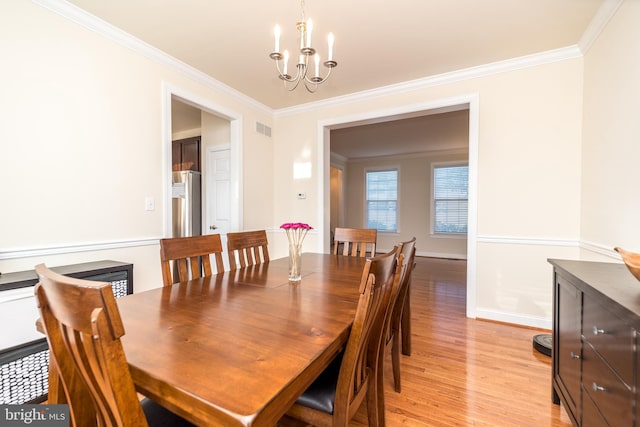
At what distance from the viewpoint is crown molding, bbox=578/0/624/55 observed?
6.49 ft

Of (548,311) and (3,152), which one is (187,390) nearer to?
(3,152)

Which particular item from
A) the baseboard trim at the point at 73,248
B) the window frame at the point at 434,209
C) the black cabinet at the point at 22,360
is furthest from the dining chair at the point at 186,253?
the window frame at the point at 434,209

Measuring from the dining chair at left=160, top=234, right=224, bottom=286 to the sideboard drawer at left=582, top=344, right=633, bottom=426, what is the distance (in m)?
1.95

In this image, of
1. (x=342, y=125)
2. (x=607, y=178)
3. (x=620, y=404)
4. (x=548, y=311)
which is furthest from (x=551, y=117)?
(x=620, y=404)

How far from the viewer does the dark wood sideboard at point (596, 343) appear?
926mm

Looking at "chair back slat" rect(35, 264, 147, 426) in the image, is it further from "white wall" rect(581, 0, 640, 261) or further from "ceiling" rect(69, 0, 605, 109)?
"white wall" rect(581, 0, 640, 261)

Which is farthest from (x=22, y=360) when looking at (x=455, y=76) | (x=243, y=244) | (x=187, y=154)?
(x=455, y=76)

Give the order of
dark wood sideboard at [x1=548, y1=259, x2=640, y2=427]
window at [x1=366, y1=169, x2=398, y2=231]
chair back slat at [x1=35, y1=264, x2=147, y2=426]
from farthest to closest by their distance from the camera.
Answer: window at [x1=366, y1=169, x2=398, y2=231]
dark wood sideboard at [x1=548, y1=259, x2=640, y2=427]
chair back slat at [x1=35, y1=264, x2=147, y2=426]

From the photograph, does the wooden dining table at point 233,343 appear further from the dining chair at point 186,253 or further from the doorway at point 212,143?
the doorway at point 212,143

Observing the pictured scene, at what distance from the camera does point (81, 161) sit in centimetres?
219

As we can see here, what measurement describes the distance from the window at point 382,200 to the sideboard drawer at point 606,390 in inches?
263

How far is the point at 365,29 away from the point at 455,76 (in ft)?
4.46

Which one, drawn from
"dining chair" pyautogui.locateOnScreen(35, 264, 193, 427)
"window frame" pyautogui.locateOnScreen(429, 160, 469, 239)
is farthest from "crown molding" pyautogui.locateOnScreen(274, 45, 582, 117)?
"window frame" pyautogui.locateOnScreen(429, 160, 469, 239)

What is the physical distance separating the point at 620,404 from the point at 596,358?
23 centimetres
